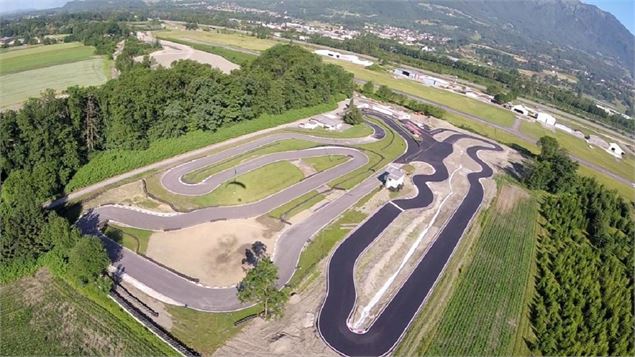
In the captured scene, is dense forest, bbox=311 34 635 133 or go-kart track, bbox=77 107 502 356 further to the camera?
dense forest, bbox=311 34 635 133

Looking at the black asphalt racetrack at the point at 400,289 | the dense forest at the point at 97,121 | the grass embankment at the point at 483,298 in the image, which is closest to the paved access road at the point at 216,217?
the black asphalt racetrack at the point at 400,289

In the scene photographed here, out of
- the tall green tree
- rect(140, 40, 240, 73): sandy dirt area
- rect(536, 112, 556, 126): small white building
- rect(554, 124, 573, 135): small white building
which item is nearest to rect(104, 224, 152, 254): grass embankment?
the tall green tree

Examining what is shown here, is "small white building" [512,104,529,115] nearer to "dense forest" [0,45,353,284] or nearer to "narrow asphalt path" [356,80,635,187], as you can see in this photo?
"narrow asphalt path" [356,80,635,187]

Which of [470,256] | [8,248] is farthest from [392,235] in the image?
[8,248]

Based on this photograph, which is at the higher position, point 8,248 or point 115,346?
point 8,248

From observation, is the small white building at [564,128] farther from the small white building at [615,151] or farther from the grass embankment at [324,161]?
the grass embankment at [324,161]

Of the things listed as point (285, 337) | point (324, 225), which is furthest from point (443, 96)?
point (285, 337)

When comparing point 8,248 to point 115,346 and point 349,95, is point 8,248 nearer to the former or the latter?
point 115,346
